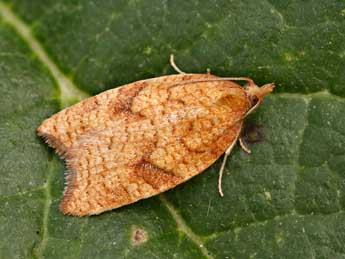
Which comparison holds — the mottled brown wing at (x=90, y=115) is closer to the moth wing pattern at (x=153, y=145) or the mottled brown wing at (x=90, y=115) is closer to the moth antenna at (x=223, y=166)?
the moth wing pattern at (x=153, y=145)

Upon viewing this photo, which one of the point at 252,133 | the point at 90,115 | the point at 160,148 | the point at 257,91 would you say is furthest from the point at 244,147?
the point at 90,115

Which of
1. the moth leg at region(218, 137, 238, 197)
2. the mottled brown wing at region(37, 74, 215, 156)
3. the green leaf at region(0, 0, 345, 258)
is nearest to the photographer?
the green leaf at region(0, 0, 345, 258)

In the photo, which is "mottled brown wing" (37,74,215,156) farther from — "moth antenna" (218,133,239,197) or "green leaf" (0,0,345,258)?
"moth antenna" (218,133,239,197)

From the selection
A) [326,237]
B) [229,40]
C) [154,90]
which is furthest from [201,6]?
[326,237]

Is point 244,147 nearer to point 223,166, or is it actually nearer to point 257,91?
point 223,166

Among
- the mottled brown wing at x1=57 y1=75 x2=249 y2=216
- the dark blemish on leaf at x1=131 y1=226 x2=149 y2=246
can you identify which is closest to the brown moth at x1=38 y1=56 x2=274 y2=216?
the mottled brown wing at x1=57 y1=75 x2=249 y2=216

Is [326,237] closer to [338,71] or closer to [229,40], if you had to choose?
[338,71]

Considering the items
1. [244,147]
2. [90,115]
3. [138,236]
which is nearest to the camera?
[138,236]

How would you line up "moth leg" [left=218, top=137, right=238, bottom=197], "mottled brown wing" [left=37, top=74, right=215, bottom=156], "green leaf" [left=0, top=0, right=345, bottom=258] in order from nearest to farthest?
1. "green leaf" [left=0, top=0, right=345, bottom=258]
2. "moth leg" [left=218, top=137, right=238, bottom=197]
3. "mottled brown wing" [left=37, top=74, right=215, bottom=156]
